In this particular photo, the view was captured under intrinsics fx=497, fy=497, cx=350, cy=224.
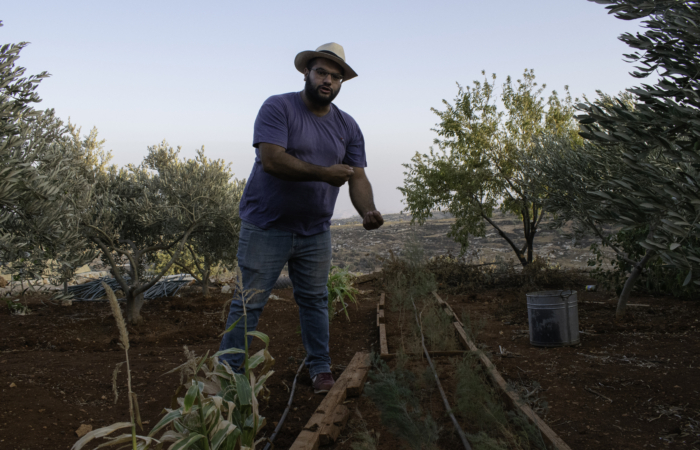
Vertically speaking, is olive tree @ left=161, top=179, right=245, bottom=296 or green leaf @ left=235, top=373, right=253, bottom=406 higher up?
olive tree @ left=161, top=179, right=245, bottom=296

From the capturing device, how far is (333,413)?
9.34 feet

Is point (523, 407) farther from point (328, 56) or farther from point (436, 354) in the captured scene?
point (328, 56)

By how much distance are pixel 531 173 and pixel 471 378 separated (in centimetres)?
739

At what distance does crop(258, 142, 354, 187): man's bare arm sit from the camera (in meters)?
2.98

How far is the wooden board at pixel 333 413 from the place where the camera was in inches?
97.4

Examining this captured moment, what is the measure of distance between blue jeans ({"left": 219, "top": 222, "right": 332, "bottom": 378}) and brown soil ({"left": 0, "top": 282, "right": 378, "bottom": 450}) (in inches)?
15.0

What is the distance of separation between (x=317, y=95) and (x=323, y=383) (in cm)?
197

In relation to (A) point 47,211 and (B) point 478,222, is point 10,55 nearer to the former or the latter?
(A) point 47,211

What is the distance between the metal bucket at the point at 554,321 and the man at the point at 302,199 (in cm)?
253

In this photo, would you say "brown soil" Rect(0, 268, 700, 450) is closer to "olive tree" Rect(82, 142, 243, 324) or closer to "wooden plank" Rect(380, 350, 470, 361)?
"wooden plank" Rect(380, 350, 470, 361)

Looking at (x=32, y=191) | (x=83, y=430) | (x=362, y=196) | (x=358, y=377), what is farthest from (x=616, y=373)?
(x=32, y=191)

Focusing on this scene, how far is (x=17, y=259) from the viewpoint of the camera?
513cm

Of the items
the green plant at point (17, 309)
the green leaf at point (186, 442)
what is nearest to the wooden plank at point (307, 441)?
the green leaf at point (186, 442)

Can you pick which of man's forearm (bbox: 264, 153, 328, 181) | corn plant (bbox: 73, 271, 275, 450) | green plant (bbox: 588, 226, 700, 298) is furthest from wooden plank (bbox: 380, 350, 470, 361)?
green plant (bbox: 588, 226, 700, 298)
